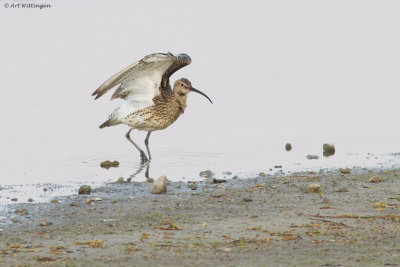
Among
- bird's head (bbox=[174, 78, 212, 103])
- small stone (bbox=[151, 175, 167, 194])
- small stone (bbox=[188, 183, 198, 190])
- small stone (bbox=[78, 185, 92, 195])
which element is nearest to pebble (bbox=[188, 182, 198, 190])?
small stone (bbox=[188, 183, 198, 190])

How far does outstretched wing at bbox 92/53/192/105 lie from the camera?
11.1m

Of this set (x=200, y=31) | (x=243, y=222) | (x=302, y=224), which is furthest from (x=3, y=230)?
(x=200, y=31)

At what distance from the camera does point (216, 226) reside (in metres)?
6.52

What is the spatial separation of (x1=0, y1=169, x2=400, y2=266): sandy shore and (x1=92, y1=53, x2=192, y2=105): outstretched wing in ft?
8.63

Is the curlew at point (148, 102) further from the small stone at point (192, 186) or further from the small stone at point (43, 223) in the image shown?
the small stone at point (43, 223)

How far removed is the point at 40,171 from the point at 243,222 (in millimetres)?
4102

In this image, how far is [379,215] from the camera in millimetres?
6816

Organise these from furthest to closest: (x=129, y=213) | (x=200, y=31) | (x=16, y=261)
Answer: (x=200, y=31) → (x=129, y=213) → (x=16, y=261)

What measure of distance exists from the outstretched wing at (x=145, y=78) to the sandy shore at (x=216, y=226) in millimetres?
2629

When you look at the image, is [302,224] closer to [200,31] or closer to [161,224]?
[161,224]

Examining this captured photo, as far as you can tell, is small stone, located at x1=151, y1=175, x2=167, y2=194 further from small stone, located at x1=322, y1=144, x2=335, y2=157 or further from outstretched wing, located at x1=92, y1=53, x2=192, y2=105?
small stone, located at x1=322, y1=144, x2=335, y2=157

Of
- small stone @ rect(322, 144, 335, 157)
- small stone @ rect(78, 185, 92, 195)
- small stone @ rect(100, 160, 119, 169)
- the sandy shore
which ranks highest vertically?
small stone @ rect(322, 144, 335, 157)

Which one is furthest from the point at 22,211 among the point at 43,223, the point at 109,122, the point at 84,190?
the point at 109,122

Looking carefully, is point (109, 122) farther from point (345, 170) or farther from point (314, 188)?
point (314, 188)
